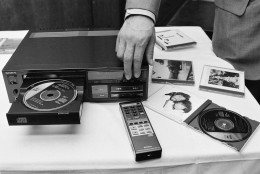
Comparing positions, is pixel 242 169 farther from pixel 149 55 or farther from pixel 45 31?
pixel 45 31

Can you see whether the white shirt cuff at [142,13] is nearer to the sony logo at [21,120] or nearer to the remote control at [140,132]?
the remote control at [140,132]

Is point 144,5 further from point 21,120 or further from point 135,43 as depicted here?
point 21,120

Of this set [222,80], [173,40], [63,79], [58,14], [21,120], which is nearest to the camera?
[21,120]

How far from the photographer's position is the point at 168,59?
87cm

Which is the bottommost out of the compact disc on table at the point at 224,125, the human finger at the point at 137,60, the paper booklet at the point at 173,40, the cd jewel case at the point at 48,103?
the compact disc on table at the point at 224,125

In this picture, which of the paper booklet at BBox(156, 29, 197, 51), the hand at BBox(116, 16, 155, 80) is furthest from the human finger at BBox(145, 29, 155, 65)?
the paper booklet at BBox(156, 29, 197, 51)

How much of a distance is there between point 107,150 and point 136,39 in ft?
0.85

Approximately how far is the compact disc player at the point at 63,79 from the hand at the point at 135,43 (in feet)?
0.06

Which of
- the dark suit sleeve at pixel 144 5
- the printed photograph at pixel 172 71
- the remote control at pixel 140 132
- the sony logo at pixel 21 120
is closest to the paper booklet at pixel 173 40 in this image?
the printed photograph at pixel 172 71

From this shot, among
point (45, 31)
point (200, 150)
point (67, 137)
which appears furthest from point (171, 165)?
point (45, 31)

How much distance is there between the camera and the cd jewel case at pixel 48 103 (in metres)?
0.55

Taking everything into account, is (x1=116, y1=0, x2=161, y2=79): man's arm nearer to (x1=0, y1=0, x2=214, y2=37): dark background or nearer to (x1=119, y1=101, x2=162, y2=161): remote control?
(x1=119, y1=101, x2=162, y2=161): remote control

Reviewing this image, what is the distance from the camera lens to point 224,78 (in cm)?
79

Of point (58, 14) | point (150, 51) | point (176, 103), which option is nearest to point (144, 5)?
point (150, 51)
